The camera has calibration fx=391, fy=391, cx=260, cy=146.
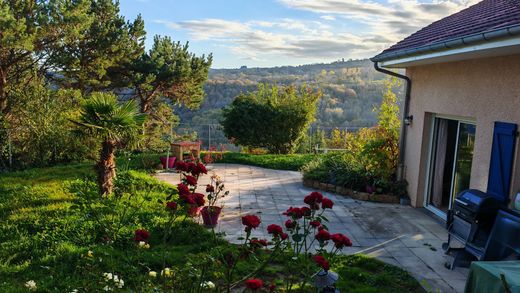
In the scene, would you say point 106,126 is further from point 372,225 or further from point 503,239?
point 503,239

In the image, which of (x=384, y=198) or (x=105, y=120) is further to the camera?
(x=384, y=198)

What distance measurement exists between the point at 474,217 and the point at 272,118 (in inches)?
471

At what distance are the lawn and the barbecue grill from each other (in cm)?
102

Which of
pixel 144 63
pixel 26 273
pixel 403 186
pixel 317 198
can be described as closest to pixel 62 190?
pixel 26 273

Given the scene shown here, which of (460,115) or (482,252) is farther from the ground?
(460,115)

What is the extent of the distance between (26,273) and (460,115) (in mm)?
6995

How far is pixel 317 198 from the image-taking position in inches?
124

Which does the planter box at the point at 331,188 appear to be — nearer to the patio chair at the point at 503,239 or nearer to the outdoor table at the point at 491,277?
the patio chair at the point at 503,239

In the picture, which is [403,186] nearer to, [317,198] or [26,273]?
[317,198]

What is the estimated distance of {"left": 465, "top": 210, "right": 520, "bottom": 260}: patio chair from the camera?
440 centimetres

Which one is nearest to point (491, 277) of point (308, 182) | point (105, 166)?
point (105, 166)

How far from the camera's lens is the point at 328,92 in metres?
44.6

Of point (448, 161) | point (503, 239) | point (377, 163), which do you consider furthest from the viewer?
point (377, 163)

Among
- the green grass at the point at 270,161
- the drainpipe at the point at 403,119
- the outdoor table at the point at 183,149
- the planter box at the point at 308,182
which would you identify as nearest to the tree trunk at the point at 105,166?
the outdoor table at the point at 183,149
